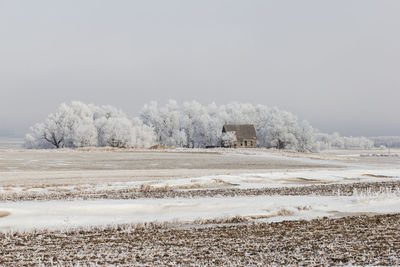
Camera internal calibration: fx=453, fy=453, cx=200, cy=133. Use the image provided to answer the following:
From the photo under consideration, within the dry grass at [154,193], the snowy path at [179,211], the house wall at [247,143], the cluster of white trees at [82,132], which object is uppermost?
the cluster of white trees at [82,132]

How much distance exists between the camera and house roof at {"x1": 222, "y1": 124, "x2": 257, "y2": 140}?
103312mm

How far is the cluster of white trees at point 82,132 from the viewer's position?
95312 mm

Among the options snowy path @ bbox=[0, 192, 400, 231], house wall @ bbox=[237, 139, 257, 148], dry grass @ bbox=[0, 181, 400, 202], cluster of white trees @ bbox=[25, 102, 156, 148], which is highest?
cluster of white trees @ bbox=[25, 102, 156, 148]

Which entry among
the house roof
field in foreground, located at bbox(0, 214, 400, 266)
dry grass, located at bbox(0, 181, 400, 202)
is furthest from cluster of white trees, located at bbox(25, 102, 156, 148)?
field in foreground, located at bbox(0, 214, 400, 266)

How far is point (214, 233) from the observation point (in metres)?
13.2

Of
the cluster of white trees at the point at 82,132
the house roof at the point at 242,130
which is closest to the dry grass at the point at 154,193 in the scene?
the cluster of white trees at the point at 82,132

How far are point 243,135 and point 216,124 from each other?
31.1 feet

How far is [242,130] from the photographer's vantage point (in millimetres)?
104500

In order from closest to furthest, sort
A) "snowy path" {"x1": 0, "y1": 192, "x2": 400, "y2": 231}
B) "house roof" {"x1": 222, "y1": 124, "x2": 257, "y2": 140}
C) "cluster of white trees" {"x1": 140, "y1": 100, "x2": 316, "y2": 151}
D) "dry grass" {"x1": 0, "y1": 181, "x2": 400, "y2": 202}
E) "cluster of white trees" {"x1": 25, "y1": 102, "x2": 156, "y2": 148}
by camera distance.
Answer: "snowy path" {"x1": 0, "y1": 192, "x2": 400, "y2": 231} → "dry grass" {"x1": 0, "y1": 181, "x2": 400, "y2": 202} → "cluster of white trees" {"x1": 25, "y1": 102, "x2": 156, "y2": 148} → "cluster of white trees" {"x1": 140, "y1": 100, "x2": 316, "y2": 151} → "house roof" {"x1": 222, "y1": 124, "x2": 257, "y2": 140}

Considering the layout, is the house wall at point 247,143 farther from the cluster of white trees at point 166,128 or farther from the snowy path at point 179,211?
the snowy path at point 179,211

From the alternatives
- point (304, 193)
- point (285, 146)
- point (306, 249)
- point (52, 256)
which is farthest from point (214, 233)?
point (285, 146)

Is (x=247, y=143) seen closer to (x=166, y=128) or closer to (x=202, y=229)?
(x=166, y=128)

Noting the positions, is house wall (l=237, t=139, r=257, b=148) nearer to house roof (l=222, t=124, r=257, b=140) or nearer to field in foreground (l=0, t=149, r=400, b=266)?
house roof (l=222, t=124, r=257, b=140)

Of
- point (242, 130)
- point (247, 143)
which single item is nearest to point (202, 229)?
point (247, 143)
